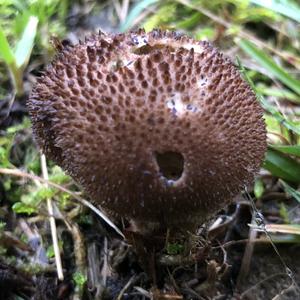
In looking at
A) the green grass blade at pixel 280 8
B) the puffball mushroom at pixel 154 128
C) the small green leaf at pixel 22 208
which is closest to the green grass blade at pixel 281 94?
the green grass blade at pixel 280 8

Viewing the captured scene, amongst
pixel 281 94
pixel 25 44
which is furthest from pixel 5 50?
pixel 281 94

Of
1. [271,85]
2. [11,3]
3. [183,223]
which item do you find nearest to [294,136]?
[271,85]

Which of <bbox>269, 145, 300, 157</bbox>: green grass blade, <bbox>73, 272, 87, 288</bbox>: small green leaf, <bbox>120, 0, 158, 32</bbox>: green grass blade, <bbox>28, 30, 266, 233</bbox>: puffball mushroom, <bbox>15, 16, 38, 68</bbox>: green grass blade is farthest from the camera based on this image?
<bbox>120, 0, 158, 32</bbox>: green grass blade

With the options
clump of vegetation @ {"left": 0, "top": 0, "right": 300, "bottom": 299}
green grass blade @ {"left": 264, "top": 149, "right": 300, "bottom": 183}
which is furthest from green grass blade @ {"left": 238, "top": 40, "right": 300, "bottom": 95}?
green grass blade @ {"left": 264, "top": 149, "right": 300, "bottom": 183}

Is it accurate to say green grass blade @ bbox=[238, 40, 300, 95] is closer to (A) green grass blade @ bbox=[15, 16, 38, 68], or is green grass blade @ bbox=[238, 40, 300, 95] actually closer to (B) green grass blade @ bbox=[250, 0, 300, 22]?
(B) green grass blade @ bbox=[250, 0, 300, 22]

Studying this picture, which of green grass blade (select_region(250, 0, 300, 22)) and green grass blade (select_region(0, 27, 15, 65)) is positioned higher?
green grass blade (select_region(250, 0, 300, 22))

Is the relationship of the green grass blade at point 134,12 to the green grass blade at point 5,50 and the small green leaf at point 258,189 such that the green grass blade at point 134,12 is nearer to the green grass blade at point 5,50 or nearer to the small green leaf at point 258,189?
the green grass blade at point 5,50

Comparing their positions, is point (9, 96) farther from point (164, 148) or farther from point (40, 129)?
point (164, 148)

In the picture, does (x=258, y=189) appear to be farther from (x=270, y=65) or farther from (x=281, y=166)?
(x=270, y=65)
